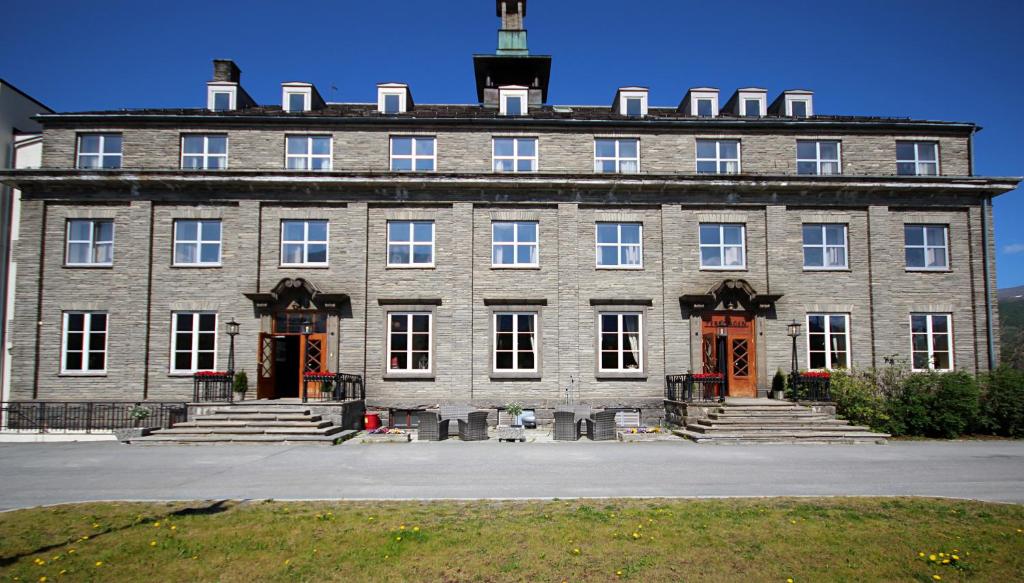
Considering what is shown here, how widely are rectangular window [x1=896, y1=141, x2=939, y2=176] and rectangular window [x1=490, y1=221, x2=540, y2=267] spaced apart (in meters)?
14.8

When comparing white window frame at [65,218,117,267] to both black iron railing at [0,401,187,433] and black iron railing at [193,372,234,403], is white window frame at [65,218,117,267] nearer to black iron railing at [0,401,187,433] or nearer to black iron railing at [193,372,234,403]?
black iron railing at [0,401,187,433]

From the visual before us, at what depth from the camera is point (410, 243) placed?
2428cm

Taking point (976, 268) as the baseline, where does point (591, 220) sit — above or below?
above

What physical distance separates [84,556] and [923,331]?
26.9 meters

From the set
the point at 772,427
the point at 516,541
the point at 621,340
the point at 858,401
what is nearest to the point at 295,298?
the point at 621,340

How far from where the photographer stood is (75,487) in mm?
12219

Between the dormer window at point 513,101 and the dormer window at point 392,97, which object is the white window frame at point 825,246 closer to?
the dormer window at point 513,101

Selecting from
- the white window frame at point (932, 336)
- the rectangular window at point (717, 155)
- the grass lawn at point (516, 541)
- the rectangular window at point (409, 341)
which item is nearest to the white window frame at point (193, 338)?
the rectangular window at point (409, 341)

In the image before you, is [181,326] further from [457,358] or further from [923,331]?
[923,331]

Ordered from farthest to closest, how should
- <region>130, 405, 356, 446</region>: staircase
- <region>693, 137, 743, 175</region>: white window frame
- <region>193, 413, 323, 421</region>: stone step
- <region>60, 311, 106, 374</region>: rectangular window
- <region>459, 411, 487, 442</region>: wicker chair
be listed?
<region>693, 137, 743, 175</region>: white window frame, <region>60, 311, 106, 374</region>: rectangular window, <region>193, 413, 323, 421</region>: stone step, <region>459, 411, 487, 442</region>: wicker chair, <region>130, 405, 356, 446</region>: staircase

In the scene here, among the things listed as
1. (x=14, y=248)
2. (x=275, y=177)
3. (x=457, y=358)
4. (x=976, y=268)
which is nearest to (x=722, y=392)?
(x=457, y=358)

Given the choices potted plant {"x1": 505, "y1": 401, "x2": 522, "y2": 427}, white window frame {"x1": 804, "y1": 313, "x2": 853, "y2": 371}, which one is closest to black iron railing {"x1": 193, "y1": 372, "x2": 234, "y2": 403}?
potted plant {"x1": 505, "y1": 401, "x2": 522, "y2": 427}

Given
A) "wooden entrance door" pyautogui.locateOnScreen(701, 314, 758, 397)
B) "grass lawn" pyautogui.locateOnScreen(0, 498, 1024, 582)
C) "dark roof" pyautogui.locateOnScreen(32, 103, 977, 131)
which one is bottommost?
"grass lawn" pyautogui.locateOnScreen(0, 498, 1024, 582)

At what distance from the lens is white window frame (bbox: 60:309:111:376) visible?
23.2 metres
